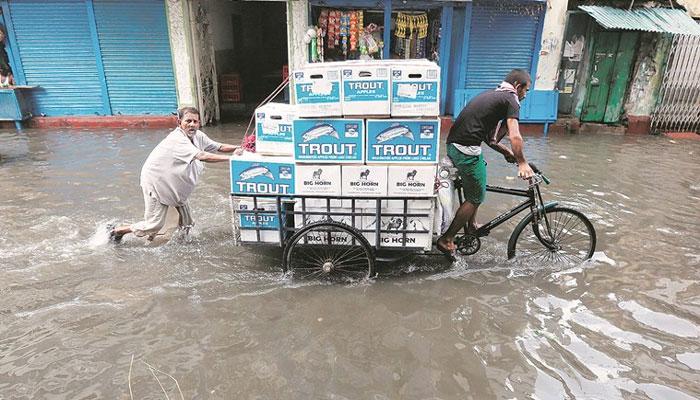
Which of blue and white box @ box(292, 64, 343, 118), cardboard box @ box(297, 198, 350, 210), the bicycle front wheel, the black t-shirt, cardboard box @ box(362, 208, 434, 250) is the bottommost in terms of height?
the bicycle front wheel

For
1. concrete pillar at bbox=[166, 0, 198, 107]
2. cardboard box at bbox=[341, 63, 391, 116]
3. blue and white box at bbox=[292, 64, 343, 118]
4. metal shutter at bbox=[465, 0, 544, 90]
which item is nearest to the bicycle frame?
cardboard box at bbox=[341, 63, 391, 116]

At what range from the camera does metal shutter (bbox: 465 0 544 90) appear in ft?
33.9

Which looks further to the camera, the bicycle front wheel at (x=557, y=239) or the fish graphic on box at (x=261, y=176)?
the bicycle front wheel at (x=557, y=239)

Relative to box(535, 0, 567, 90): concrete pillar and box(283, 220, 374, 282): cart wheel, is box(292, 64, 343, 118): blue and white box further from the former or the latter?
box(535, 0, 567, 90): concrete pillar

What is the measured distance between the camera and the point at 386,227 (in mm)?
3979

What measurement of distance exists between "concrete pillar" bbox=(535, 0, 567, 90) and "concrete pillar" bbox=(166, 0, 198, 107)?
8181mm

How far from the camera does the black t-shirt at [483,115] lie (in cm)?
399

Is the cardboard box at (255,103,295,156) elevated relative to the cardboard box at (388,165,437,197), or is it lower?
elevated

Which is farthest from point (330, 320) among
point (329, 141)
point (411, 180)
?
point (329, 141)

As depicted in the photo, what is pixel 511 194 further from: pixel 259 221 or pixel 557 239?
pixel 259 221

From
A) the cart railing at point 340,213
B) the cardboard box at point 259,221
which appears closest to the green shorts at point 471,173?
the cart railing at point 340,213

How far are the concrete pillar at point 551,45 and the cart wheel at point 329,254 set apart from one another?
858cm

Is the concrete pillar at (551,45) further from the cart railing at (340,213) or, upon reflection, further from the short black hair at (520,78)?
the cart railing at (340,213)

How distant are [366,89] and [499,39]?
27.2 ft
